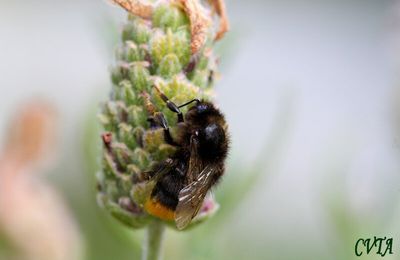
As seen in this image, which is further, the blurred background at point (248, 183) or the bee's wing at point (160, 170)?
the blurred background at point (248, 183)

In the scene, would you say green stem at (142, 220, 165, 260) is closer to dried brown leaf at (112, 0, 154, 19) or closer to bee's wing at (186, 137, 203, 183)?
bee's wing at (186, 137, 203, 183)

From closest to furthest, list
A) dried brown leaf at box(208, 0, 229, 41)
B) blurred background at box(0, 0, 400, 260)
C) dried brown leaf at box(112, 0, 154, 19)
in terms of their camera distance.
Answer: dried brown leaf at box(112, 0, 154, 19) < dried brown leaf at box(208, 0, 229, 41) < blurred background at box(0, 0, 400, 260)

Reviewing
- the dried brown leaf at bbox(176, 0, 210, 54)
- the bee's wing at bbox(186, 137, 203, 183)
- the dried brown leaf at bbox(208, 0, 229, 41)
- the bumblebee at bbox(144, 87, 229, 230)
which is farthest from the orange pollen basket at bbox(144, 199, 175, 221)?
the dried brown leaf at bbox(208, 0, 229, 41)

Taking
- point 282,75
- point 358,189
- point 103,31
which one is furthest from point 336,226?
point 282,75

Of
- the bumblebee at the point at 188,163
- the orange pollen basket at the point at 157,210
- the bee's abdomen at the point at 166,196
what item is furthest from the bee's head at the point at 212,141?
the orange pollen basket at the point at 157,210

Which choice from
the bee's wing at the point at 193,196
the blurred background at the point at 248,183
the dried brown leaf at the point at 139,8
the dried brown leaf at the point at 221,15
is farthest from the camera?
the blurred background at the point at 248,183

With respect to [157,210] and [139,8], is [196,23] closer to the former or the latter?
[139,8]

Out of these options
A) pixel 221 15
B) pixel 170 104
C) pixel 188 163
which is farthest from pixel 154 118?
pixel 221 15

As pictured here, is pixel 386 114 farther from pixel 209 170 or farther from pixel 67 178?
pixel 67 178

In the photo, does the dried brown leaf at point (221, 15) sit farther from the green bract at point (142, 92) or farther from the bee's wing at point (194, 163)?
the bee's wing at point (194, 163)
